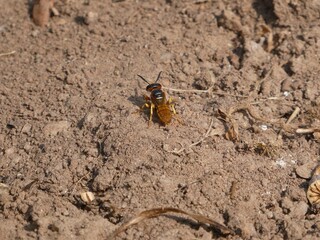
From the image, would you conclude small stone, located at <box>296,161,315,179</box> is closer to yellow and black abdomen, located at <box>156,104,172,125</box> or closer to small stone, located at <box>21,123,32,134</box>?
yellow and black abdomen, located at <box>156,104,172,125</box>

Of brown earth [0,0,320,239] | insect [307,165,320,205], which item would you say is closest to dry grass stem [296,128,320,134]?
brown earth [0,0,320,239]

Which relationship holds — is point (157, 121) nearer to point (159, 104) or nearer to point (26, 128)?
point (159, 104)

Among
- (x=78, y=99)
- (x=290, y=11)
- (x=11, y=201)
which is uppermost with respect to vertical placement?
(x=290, y=11)

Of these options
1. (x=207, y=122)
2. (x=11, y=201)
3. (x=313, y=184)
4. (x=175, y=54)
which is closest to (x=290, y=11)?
(x=175, y=54)

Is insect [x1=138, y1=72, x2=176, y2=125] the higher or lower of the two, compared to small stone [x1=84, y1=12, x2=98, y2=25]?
lower

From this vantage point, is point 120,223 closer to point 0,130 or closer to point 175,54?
point 0,130

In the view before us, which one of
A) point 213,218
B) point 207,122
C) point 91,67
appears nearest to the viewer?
point 213,218
